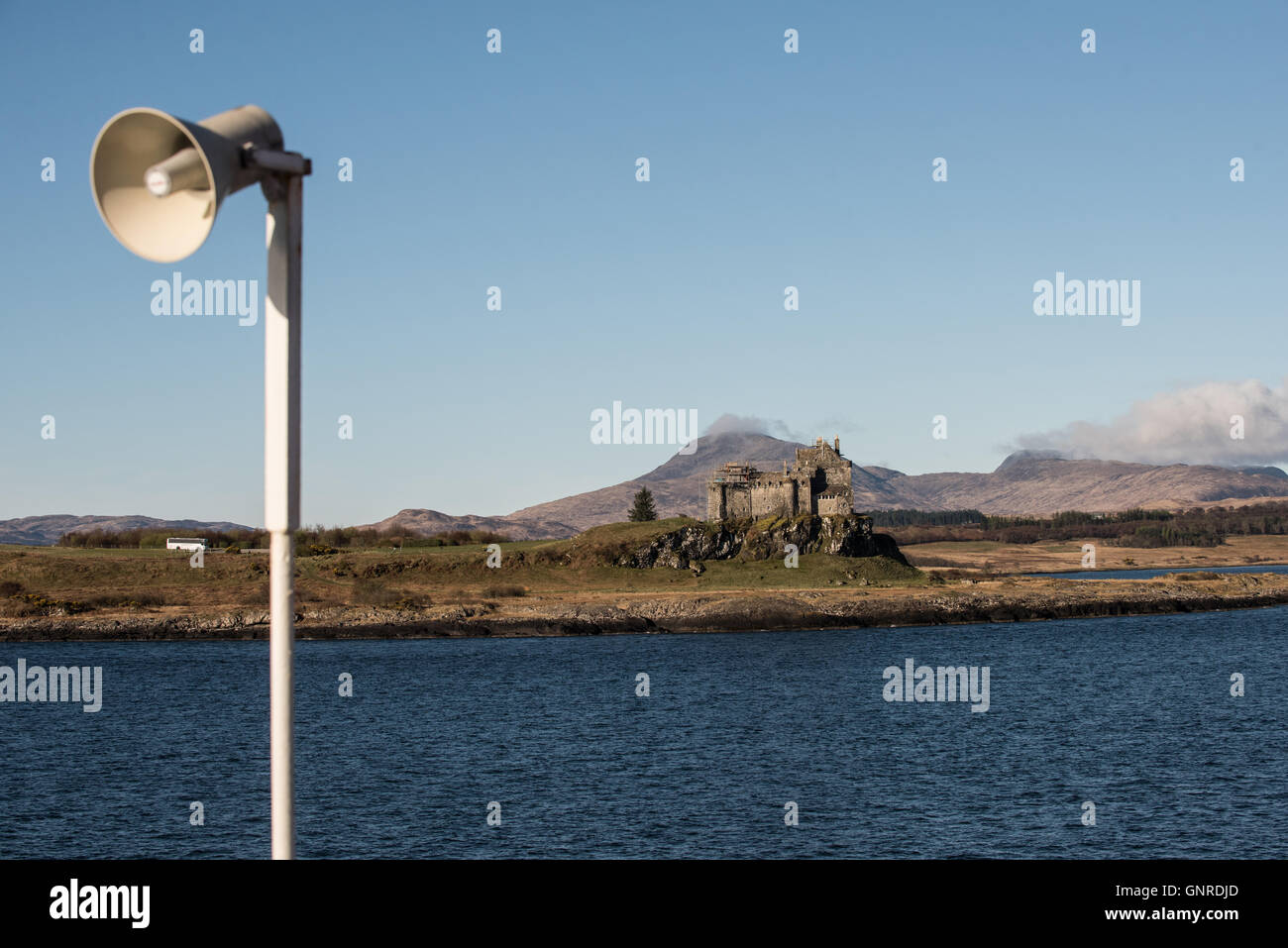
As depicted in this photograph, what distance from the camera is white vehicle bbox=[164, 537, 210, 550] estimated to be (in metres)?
154

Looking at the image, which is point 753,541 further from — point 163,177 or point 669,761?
point 163,177

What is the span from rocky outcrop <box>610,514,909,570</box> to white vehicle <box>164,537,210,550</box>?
58862mm

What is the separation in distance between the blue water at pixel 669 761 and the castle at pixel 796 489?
4714cm

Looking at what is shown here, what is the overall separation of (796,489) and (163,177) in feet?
450

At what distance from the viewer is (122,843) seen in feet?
120

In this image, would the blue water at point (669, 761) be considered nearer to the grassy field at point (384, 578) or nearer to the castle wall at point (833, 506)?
the grassy field at point (384, 578)

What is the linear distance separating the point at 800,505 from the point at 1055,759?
9077cm

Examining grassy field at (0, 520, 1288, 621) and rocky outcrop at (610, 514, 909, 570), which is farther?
rocky outcrop at (610, 514, 909, 570)

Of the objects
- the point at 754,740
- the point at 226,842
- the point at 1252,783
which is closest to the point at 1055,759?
the point at 1252,783

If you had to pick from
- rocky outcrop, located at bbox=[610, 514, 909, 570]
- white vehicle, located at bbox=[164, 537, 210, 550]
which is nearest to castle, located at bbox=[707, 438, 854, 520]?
rocky outcrop, located at bbox=[610, 514, 909, 570]

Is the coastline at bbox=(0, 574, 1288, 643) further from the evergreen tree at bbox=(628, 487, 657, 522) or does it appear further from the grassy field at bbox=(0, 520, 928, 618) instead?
the evergreen tree at bbox=(628, 487, 657, 522)

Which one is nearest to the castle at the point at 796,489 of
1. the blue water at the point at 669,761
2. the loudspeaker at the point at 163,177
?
the blue water at the point at 669,761
